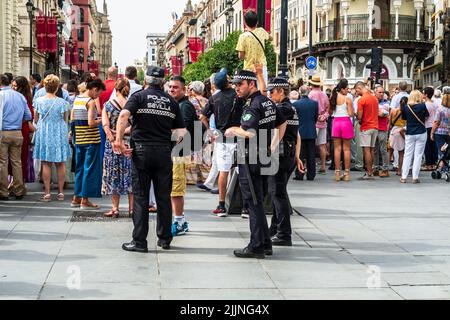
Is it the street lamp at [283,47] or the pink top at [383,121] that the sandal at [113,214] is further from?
the pink top at [383,121]

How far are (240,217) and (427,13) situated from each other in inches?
1687

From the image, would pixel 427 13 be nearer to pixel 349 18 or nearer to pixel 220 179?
pixel 349 18

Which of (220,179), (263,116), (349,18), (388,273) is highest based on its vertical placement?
(349,18)

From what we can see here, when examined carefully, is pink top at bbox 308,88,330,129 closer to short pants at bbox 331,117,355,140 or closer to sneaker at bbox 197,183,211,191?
short pants at bbox 331,117,355,140

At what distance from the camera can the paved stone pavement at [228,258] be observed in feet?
20.4

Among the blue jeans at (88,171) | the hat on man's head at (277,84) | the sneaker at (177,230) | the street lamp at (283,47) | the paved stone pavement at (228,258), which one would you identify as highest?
the street lamp at (283,47)

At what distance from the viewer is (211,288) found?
247 inches

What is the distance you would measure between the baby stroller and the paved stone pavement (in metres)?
4.40

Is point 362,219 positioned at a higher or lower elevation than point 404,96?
lower

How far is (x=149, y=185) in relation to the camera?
8.06 meters

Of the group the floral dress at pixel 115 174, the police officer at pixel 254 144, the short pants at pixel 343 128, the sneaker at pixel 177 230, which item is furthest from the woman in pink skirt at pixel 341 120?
the police officer at pixel 254 144

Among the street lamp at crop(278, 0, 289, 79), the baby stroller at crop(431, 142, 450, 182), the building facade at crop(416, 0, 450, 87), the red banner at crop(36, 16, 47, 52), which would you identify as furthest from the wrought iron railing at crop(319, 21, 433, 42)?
the street lamp at crop(278, 0, 289, 79)

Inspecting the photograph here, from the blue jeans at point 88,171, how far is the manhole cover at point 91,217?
504 millimetres

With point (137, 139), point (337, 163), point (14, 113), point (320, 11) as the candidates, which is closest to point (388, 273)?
point (137, 139)
